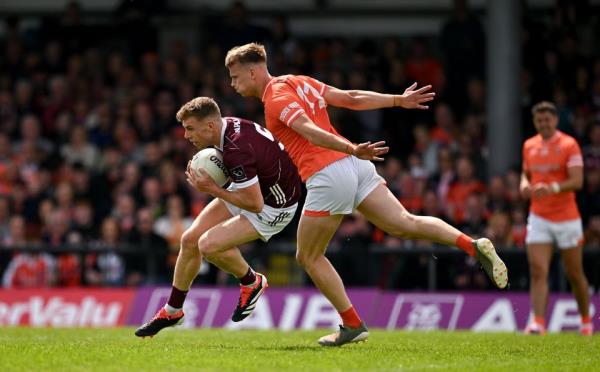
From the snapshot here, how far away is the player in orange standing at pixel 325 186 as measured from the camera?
9453 mm

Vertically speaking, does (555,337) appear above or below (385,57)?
below

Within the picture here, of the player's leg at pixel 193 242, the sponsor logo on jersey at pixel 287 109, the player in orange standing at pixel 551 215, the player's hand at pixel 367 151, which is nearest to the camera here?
the player's hand at pixel 367 151

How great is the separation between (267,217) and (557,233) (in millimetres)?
4328

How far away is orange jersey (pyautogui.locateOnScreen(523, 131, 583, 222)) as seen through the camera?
1305 cm

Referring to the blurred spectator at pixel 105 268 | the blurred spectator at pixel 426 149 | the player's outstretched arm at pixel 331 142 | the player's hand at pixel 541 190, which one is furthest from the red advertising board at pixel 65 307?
the player's outstretched arm at pixel 331 142

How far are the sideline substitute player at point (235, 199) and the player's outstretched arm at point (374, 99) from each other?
0.59 meters

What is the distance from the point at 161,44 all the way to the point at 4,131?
10.7ft

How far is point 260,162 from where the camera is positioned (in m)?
9.71

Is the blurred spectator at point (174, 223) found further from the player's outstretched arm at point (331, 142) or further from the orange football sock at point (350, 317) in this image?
the player's outstretched arm at point (331, 142)

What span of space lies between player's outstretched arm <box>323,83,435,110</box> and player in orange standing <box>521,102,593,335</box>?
3.44m

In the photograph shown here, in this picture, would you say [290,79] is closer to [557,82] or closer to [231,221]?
[231,221]

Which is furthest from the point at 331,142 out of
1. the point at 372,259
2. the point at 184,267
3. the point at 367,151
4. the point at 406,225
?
the point at 372,259

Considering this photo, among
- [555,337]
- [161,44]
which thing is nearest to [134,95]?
[161,44]

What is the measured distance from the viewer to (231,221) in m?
9.79
